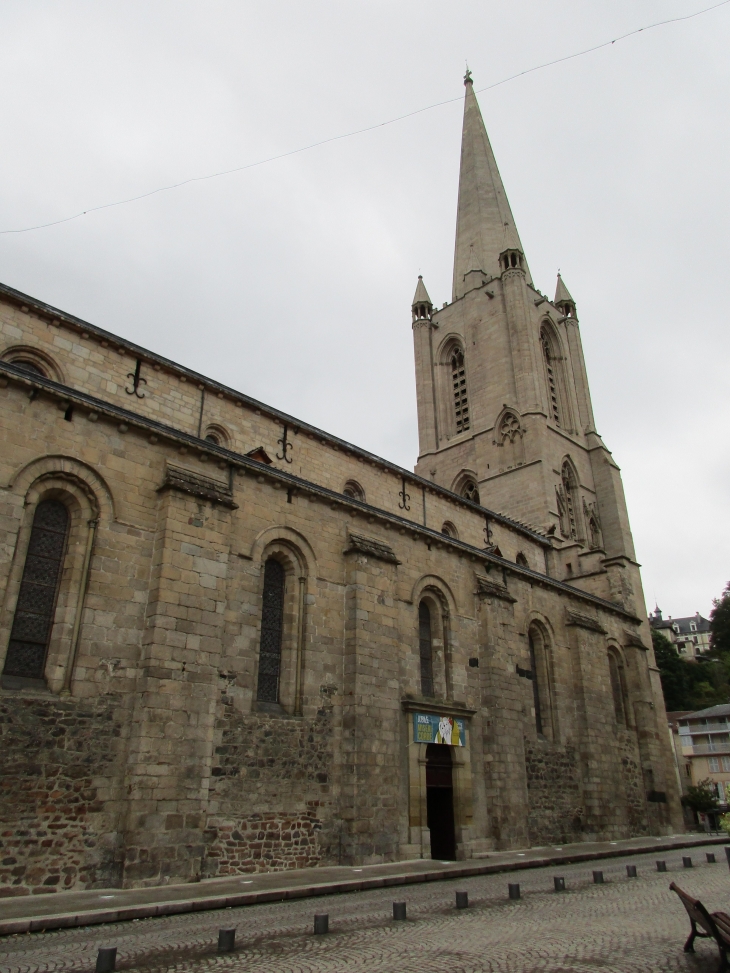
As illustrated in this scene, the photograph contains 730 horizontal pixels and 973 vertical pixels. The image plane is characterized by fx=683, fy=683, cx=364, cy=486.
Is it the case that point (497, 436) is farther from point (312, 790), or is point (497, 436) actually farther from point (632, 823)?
point (312, 790)

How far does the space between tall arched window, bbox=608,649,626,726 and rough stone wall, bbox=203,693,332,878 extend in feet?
49.9

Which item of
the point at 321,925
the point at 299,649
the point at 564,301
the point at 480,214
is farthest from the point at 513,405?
the point at 321,925

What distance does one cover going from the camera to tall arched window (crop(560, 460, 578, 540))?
1385 inches

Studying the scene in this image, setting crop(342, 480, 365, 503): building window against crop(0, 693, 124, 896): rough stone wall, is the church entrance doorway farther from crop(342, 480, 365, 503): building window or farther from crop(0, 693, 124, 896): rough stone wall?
crop(342, 480, 365, 503): building window

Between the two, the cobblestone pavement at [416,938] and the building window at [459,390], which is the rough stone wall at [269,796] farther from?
the building window at [459,390]

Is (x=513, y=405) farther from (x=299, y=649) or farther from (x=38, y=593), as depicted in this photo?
(x=38, y=593)

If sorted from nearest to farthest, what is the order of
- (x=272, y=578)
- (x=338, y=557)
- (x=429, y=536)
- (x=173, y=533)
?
(x=173, y=533), (x=272, y=578), (x=338, y=557), (x=429, y=536)

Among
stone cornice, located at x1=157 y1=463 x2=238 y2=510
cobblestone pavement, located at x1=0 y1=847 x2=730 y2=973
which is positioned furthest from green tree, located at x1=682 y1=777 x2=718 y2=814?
stone cornice, located at x1=157 y1=463 x2=238 y2=510

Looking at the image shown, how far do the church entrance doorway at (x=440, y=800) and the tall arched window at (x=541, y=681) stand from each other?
5.45 metres

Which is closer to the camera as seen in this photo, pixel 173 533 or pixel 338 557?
pixel 173 533

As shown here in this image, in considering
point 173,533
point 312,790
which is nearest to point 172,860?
point 312,790

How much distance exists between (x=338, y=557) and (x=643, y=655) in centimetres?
1719

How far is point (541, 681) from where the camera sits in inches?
883

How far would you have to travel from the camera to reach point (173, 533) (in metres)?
12.7
